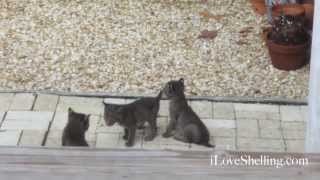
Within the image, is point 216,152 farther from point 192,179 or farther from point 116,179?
point 116,179

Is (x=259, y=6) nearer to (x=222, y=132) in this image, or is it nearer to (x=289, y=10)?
(x=289, y=10)

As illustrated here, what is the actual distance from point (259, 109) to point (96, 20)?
89.6 inches

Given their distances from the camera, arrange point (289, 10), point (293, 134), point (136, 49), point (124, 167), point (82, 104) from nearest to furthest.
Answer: point (124, 167)
point (293, 134)
point (82, 104)
point (136, 49)
point (289, 10)

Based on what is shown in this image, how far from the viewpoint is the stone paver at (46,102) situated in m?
5.36

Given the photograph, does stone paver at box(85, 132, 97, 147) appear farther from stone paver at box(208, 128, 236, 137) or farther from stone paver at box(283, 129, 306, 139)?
stone paver at box(283, 129, 306, 139)

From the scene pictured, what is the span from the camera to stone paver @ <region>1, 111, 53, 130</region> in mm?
5090

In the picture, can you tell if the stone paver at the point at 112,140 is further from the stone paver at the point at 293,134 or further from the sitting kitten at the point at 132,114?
the stone paver at the point at 293,134

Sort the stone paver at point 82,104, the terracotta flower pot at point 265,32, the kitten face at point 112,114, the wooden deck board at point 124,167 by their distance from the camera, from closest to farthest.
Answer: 1. the wooden deck board at point 124,167
2. the kitten face at point 112,114
3. the stone paver at point 82,104
4. the terracotta flower pot at point 265,32

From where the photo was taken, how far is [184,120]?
4758 millimetres

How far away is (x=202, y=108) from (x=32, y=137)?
4.04ft

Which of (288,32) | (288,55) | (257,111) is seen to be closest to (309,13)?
(288,32)

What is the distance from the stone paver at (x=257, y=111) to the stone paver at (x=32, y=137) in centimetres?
135

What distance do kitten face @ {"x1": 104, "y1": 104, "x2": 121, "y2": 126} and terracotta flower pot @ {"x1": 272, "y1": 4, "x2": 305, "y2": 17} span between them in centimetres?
231

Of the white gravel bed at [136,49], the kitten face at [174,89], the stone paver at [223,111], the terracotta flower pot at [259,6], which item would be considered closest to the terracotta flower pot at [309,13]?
the white gravel bed at [136,49]
